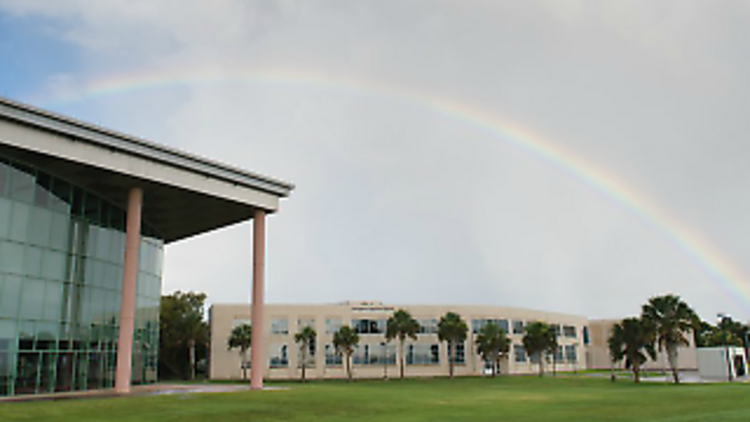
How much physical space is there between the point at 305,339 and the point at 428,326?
21093mm

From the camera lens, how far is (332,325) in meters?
95.2

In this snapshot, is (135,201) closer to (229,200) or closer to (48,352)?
(229,200)

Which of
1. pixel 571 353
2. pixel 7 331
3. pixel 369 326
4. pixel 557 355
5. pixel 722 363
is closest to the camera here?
pixel 7 331

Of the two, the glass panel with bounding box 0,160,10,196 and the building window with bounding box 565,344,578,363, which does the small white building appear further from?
the glass panel with bounding box 0,160,10,196

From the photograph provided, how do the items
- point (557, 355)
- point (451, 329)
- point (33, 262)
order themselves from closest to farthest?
point (33, 262), point (451, 329), point (557, 355)

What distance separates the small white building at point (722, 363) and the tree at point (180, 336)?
231ft

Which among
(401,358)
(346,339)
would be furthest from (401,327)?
(346,339)

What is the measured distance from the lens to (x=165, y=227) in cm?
5250

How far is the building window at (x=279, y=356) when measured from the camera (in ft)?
302

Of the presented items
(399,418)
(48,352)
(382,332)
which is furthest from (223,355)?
(399,418)

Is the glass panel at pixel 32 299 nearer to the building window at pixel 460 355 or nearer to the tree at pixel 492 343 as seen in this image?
the tree at pixel 492 343

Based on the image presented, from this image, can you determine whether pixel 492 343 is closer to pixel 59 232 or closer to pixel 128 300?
pixel 128 300

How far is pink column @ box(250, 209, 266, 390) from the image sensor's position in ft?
149

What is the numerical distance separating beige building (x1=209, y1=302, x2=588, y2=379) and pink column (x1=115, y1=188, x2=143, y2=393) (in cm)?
5465
